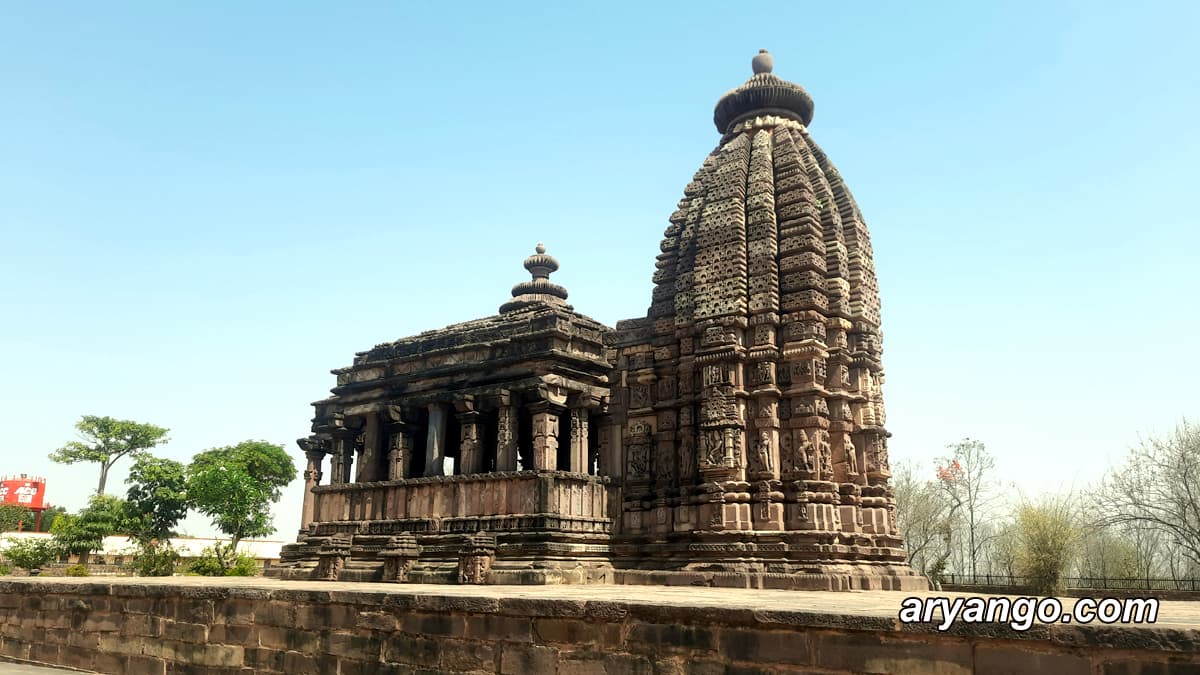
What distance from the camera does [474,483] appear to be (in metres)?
17.4

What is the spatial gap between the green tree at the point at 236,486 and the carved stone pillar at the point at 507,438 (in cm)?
3020

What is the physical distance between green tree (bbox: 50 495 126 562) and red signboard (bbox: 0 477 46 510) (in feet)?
86.9

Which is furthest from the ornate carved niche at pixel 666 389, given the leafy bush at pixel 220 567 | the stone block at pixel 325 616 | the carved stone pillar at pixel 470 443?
the leafy bush at pixel 220 567

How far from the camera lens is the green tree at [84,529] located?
126ft

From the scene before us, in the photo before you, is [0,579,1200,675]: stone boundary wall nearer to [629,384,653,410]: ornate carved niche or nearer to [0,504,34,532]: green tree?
[629,384,653,410]: ornate carved niche

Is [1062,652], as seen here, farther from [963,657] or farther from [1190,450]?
[1190,450]

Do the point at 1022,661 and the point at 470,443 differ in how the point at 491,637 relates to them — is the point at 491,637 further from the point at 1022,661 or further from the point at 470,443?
the point at 470,443

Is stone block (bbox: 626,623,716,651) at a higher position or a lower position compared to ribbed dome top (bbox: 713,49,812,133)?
lower

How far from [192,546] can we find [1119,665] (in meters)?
58.6

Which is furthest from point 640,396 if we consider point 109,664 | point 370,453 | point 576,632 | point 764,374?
point 576,632

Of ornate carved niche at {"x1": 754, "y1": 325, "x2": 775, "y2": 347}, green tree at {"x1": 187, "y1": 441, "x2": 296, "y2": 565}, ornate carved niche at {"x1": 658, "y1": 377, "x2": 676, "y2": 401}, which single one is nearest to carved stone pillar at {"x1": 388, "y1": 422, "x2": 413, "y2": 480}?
ornate carved niche at {"x1": 658, "y1": 377, "x2": 676, "y2": 401}

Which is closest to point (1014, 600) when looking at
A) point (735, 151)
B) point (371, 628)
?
point (371, 628)

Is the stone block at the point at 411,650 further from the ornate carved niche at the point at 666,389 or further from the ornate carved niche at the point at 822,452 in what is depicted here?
the ornate carved niche at the point at 666,389

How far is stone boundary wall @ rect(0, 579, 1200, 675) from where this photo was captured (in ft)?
17.1
